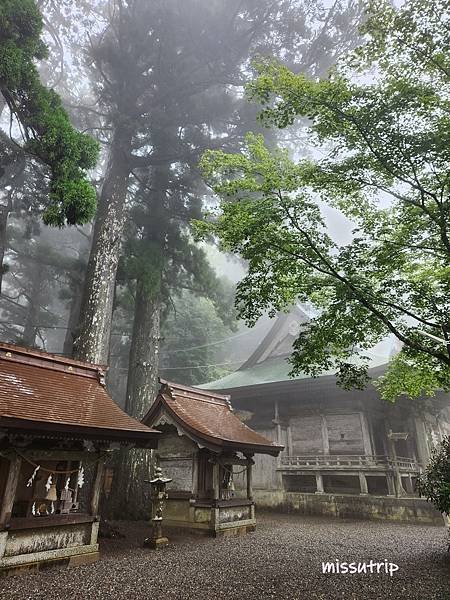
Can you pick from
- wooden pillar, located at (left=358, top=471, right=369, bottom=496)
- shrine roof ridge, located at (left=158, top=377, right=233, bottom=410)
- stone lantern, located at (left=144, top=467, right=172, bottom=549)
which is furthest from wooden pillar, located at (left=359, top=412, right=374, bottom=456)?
stone lantern, located at (left=144, top=467, right=172, bottom=549)

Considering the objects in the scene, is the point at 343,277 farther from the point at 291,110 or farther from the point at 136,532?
the point at 136,532

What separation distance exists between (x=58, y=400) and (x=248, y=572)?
4508 mm

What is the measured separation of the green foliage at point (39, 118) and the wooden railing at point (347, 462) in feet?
41.1

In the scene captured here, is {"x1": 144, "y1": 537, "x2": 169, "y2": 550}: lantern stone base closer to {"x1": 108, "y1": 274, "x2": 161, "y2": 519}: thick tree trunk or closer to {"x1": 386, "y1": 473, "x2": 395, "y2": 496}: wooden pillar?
{"x1": 108, "y1": 274, "x2": 161, "y2": 519}: thick tree trunk

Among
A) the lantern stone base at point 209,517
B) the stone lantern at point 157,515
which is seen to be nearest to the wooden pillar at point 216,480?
the lantern stone base at point 209,517

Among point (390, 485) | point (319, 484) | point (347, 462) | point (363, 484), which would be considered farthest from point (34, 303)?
point (390, 485)

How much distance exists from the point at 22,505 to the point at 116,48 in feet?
58.6

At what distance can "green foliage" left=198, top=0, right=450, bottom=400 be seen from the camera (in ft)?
17.9

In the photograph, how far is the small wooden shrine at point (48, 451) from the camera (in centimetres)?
602

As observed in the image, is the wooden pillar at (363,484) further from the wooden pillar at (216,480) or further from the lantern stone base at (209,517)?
the wooden pillar at (216,480)

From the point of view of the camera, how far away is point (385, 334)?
23.4 feet

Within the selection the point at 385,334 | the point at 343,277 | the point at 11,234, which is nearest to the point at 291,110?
the point at 343,277

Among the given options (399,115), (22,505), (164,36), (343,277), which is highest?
(164,36)

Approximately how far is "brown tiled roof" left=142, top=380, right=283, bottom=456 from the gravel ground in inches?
85.8
